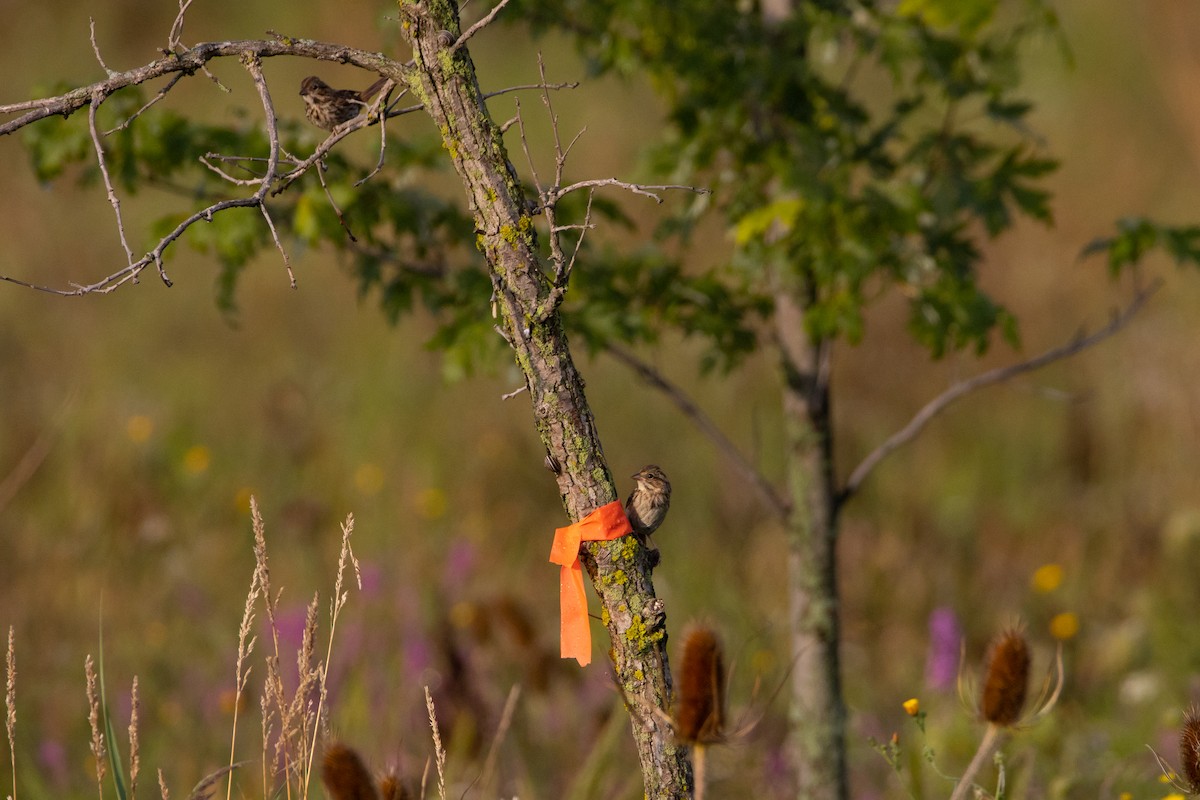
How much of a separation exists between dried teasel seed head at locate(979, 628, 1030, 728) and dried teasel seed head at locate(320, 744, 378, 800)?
1067 mm

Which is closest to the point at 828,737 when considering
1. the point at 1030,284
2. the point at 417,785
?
the point at 417,785

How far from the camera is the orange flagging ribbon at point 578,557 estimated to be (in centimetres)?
182

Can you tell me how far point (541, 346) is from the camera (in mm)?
1818

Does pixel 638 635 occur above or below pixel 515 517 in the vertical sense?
below

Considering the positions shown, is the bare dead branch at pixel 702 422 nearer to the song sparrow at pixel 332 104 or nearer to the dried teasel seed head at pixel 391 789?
the song sparrow at pixel 332 104

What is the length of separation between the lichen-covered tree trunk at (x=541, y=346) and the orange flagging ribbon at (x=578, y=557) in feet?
0.07

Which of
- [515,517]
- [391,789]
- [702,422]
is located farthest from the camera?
[515,517]

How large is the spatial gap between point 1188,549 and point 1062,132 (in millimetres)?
6500

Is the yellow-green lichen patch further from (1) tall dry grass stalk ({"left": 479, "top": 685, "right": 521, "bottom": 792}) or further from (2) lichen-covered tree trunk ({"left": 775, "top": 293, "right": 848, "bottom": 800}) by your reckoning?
(2) lichen-covered tree trunk ({"left": 775, "top": 293, "right": 848, "bottom": 800})

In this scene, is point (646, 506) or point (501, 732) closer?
point (646, 506)

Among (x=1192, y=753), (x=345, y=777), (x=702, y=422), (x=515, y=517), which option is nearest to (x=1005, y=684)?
(x=1192, y=753)

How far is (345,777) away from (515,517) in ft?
12.9

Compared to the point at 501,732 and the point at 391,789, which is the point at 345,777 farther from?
the point at 501,732

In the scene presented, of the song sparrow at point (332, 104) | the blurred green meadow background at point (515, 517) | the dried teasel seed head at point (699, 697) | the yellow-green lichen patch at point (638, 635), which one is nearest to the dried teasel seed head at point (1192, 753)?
the blurred green meadow background at point (515, 517)
